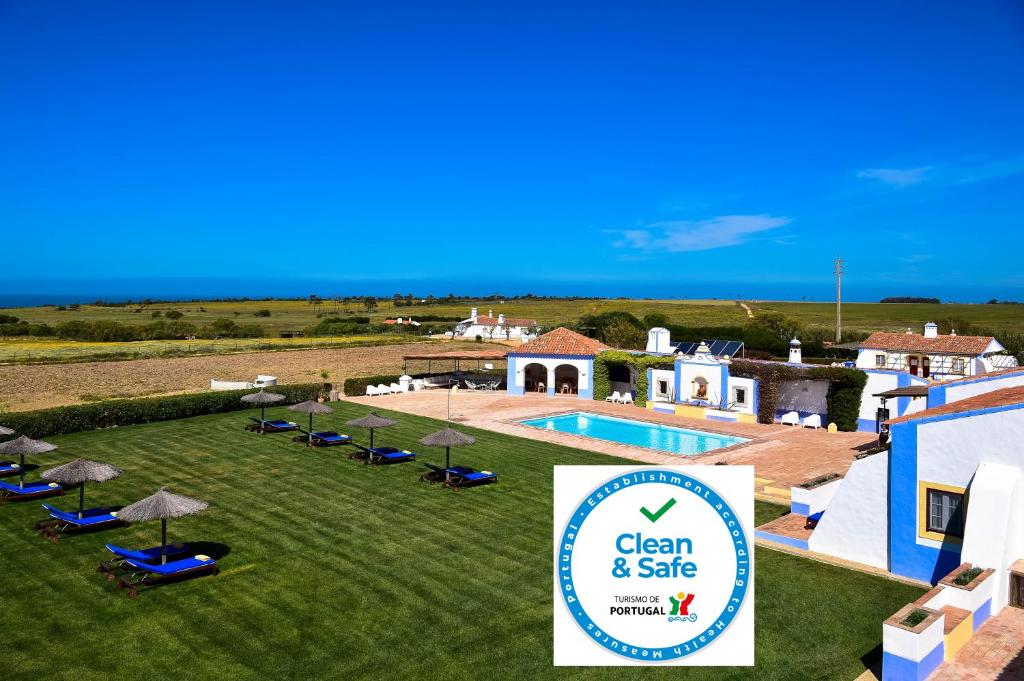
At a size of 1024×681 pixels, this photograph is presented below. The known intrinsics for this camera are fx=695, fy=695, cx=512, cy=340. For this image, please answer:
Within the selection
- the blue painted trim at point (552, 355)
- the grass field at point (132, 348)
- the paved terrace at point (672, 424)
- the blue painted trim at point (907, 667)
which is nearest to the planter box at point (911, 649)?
the blue painted trim at point (907, 667)

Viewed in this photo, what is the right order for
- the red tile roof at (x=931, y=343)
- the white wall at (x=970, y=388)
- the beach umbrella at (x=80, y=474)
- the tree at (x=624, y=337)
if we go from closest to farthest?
the beach umbrella at (x=80, y=474) → the white wall at (x=970, y=388) → the red tile roof at (x=931, y=343) → the tree at (x=624, y=337)

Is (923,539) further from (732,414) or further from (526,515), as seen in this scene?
(732,414)

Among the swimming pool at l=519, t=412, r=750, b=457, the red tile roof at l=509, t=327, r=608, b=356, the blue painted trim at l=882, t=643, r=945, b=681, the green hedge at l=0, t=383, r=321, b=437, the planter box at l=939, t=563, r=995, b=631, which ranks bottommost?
the swimming pool at l=519, t=412, r=750, b=457

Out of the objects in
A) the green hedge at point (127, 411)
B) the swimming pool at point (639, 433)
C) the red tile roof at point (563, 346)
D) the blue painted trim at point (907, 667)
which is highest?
the red tile roof at point (563, 346)

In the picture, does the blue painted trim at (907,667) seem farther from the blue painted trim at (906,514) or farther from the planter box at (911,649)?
the blue painted trim at (906,514)

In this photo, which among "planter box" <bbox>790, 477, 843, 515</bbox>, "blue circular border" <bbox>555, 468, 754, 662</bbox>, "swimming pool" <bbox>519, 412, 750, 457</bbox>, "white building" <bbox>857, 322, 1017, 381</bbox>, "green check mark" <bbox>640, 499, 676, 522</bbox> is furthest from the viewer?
"white building" <bbox>857, 322, 1017, 381</bbox>

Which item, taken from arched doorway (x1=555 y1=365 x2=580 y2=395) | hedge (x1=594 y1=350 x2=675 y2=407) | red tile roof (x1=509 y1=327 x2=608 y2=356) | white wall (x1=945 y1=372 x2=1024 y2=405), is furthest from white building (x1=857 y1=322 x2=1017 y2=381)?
white wall (x1=945 y1=372 x2=1024 y2=405)

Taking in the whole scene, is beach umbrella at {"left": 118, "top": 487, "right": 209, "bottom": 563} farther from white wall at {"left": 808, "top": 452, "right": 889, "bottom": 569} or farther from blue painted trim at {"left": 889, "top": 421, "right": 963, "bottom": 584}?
blue painted trim at {"left": 889, "top": 421, "right": 963, "bottom": 584}
